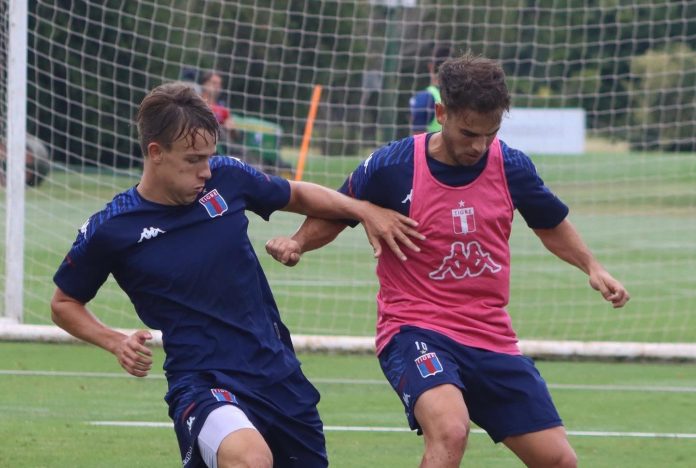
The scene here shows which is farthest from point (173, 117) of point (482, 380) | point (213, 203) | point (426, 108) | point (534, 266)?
point (534, 266)

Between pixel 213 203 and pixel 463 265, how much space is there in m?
0.98

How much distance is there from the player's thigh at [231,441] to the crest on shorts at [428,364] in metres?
0.74

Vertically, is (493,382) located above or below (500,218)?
below

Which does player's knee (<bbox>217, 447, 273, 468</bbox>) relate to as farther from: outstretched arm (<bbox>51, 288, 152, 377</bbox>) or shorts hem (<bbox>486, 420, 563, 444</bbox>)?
shorts hem (<bbox>486, 420, 563, 444</bbox>)

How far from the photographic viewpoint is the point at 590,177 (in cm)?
2155

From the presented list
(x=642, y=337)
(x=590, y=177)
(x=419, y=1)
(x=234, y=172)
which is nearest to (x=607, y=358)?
(x=642, y=337)

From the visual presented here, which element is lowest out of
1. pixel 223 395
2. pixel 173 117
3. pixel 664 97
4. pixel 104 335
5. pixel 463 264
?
pixel 223 395

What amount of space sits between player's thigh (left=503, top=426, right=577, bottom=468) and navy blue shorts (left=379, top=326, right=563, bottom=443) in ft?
0.08

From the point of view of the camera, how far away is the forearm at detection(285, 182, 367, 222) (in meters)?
4.87

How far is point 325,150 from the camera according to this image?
53.8 feet

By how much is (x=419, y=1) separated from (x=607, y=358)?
8960mm

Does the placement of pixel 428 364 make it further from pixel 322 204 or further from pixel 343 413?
pixel 343 413

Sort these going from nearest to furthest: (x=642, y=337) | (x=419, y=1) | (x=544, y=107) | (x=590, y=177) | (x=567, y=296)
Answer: (x=642, y=337) → (x=567, y=296) → (x=419, y=1) → (x=590, y=177) → (x=544, y=107)

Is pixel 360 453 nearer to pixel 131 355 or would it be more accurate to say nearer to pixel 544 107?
pixel 131 355
